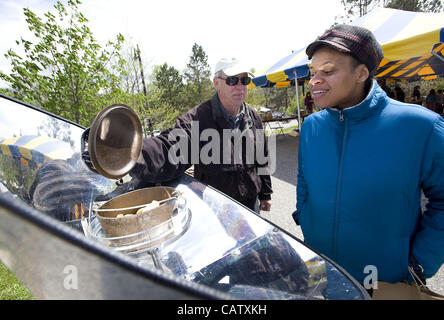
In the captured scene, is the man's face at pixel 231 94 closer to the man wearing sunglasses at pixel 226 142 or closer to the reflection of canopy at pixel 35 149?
the man wearing sunglasses at pixel 226 142

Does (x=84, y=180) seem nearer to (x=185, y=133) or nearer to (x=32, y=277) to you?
(x=185, y=133)

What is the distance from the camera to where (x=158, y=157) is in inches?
58.3

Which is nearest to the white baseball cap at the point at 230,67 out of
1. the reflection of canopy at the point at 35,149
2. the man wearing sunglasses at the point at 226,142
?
the man wearing sunglasses at the point at 226,142

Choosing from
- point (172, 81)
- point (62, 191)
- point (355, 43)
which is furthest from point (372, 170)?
point (172, 81)

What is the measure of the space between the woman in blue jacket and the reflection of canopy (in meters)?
1.69

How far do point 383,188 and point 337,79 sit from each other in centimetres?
65

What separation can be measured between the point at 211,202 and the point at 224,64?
150cm

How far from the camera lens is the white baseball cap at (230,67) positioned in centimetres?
227

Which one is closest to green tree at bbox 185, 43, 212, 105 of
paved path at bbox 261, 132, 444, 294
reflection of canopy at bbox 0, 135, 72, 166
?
paved path at bbox 261, 132, 444, 294

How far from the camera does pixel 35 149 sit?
1411 mm

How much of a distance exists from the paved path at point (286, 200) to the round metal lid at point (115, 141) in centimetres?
279

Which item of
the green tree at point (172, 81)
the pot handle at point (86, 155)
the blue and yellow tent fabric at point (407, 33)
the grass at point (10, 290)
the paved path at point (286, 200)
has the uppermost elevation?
the green tree at point (172, 81)

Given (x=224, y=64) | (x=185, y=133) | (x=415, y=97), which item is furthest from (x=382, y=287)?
(x=415, y=97)
